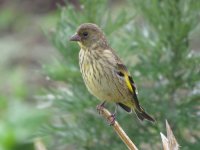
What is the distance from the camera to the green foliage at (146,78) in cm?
494

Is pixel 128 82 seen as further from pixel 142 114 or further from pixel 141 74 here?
pixel 141 74

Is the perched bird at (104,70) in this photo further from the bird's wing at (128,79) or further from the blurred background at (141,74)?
the blurred background at (141,74)

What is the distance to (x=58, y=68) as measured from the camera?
4.98m

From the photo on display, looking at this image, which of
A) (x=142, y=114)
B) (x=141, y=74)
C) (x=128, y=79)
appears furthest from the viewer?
(x=141, y=74)

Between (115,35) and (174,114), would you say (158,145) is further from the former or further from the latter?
(115,35)

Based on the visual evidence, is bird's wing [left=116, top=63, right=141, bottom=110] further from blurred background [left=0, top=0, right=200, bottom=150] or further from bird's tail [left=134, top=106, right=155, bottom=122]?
blurred background [left=0, top=0, right=200, bottom=150]

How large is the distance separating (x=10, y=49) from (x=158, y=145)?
4.89 meters

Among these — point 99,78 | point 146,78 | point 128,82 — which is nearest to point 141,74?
point 146,78

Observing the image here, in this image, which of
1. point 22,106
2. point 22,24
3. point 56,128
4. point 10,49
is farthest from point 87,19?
point 22,24

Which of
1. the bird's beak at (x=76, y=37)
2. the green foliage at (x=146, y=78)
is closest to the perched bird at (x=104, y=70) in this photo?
the bird's beak at (x=76, y=37)

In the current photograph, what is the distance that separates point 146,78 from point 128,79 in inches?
20.5

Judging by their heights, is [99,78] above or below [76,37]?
below

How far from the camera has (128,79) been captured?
4543 millimetres

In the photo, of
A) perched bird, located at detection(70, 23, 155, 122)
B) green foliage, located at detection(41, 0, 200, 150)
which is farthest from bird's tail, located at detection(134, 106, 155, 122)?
green foliage, located at detection(41, 0, 200, 150)
